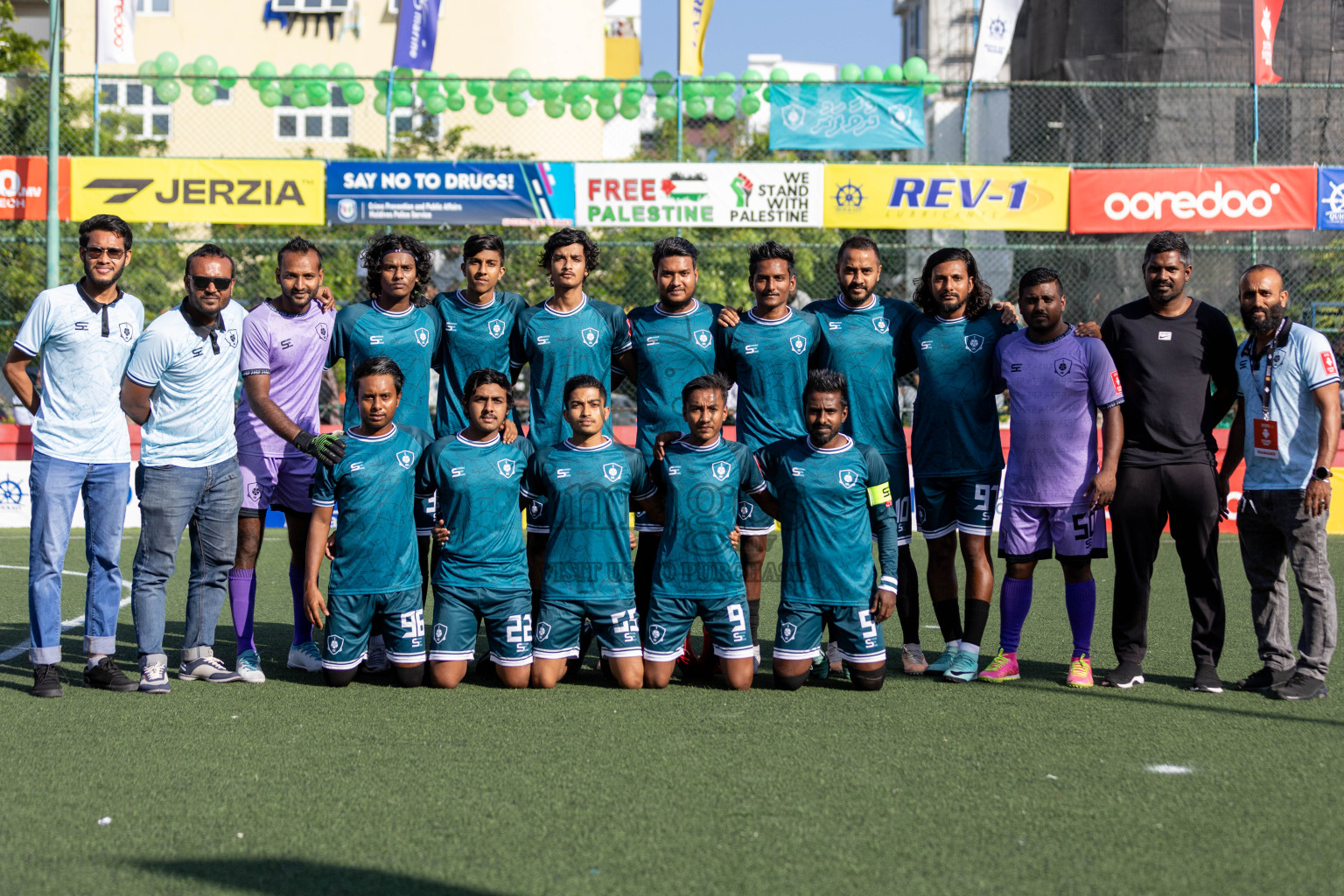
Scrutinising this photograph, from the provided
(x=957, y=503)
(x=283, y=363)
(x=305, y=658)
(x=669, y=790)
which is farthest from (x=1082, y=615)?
(x=283, y=363)

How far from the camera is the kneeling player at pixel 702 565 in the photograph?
18.1 feet

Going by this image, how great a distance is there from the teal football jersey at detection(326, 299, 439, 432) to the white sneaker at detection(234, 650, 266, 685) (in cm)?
114

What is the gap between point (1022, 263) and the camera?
14.8 m

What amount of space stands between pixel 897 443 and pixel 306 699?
294 cm

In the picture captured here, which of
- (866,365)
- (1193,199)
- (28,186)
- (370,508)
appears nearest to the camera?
(370,508)

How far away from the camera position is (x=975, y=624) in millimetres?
5766

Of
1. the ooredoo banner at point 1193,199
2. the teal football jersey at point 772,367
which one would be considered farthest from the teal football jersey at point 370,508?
the ooredoo banner at point 1193,199

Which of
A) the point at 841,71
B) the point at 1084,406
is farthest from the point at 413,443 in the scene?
the point at 841,71

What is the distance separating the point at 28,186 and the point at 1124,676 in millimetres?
11968

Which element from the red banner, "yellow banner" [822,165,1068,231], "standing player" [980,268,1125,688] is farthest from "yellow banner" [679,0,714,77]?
"standing player" [980,268,1125,688]

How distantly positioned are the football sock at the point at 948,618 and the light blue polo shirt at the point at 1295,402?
142 centimetres

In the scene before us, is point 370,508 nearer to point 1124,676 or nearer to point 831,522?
point 831,522

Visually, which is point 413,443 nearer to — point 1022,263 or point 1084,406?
point 1084,406

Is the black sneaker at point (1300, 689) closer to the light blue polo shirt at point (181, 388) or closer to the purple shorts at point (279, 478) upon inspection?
the purple shorts at point (279, 478)
